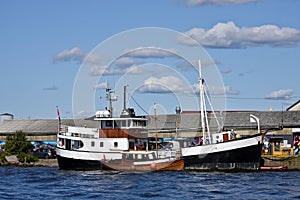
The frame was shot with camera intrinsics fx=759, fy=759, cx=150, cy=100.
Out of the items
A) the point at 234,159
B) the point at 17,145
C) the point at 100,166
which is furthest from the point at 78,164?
the point at 17,145

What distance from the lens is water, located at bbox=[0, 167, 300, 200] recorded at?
51562 mm

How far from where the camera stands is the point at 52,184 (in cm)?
6125

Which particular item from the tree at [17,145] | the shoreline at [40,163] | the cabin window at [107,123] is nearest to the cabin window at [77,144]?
the cabin window at [107,123]

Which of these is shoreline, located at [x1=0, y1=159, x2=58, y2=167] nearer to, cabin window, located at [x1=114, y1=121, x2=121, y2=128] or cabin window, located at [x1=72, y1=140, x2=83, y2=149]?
cabin window, located at [x1=72, y1=140, x2=83, y2=149]

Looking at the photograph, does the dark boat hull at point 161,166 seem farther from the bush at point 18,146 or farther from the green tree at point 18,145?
the green tree at point 18,145

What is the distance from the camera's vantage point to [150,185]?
58.8 m

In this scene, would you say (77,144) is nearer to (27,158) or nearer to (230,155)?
(230,155)

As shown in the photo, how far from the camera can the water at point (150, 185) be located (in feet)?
169

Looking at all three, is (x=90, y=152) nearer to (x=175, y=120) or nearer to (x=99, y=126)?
(x=99, y=126)

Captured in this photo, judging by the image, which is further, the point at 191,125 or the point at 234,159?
the point at 191,125

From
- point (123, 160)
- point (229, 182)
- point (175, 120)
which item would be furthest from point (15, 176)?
point (175, 120)

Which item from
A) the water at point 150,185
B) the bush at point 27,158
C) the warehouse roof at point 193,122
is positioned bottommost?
the water at point 150,185

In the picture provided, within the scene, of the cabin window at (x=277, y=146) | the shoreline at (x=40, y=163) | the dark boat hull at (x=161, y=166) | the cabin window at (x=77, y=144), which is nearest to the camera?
the dark boat hull at (x=161, y=166)

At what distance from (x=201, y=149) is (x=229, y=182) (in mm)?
→ 14254
